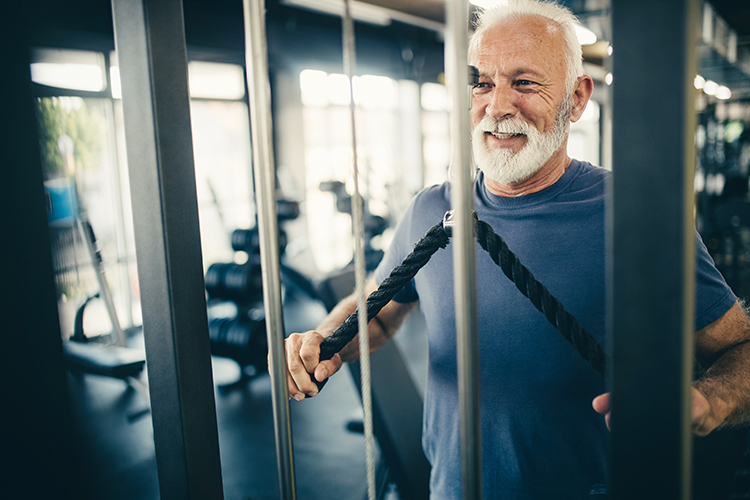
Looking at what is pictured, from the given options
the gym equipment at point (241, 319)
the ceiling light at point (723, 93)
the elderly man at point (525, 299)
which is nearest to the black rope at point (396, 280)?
the elderly man at point (525, 299)

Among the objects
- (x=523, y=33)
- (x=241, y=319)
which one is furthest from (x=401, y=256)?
(x=241, y=319)

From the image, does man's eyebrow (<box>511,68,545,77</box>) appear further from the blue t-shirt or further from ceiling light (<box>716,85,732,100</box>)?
ceiling light (<box>716,85,732,100</box>)

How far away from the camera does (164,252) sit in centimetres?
60

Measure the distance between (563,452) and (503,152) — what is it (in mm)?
621

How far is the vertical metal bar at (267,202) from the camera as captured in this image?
49cm

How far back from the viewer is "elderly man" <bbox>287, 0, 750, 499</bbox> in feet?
3.14

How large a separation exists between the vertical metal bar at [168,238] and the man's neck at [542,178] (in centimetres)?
73

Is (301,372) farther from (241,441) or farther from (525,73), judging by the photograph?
(241,441)

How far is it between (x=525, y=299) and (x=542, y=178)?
0.94 ft

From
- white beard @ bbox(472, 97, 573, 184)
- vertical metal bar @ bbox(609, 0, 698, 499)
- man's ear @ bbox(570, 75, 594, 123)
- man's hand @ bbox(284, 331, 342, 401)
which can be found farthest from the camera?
man's ear @ bbox(570, 75, 594, 123)

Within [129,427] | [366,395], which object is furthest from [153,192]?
[129,427]

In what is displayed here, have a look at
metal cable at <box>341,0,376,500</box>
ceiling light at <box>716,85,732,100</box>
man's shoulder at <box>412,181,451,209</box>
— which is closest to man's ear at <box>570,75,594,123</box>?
man's shoulder at <box>412,181,451,209</box>

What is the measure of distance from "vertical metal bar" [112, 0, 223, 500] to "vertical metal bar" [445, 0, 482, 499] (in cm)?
36

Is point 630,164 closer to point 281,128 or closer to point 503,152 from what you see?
point 503,152
